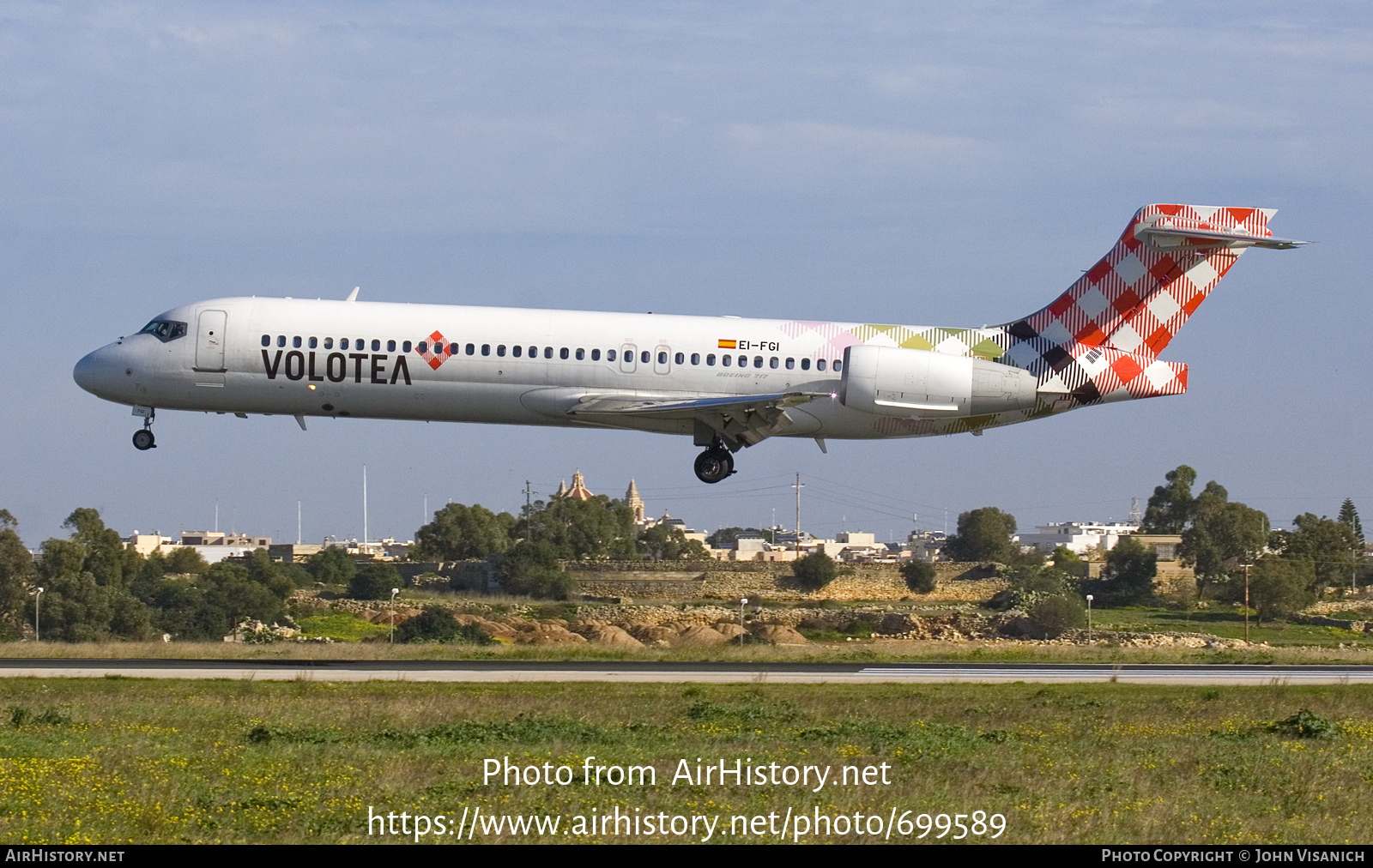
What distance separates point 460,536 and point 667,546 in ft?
51.9

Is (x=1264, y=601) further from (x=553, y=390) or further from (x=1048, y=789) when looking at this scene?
(x=1048, y=789)

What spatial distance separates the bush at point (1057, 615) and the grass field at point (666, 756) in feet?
125

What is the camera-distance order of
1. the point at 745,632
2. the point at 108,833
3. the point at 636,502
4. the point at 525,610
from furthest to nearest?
1. the point at 636,502
2. the point at 525,610
3. the point at 745,632
4. the point at 108,833

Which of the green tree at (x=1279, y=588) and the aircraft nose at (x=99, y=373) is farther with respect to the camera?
the green tree at (x=1279, y=588)

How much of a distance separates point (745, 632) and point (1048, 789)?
3929 centimetres

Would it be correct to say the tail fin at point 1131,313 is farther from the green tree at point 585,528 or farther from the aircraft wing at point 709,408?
the green tree at point 585,528

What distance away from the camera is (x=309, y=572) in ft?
305

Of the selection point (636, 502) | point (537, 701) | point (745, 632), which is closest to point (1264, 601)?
point (745, 632)

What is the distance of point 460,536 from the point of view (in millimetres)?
111125

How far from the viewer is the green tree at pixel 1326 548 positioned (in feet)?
315

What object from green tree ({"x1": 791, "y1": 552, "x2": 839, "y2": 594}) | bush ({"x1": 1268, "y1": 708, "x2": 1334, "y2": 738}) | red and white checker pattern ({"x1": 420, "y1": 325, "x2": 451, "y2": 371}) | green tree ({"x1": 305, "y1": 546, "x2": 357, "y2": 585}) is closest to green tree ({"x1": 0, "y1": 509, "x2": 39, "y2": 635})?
green tree ({"x1": 305, "y1": 546, "x2": 357, "y2": 585})

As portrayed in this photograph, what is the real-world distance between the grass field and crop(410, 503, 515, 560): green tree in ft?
261

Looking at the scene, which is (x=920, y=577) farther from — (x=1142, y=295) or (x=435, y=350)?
(x=435, y=350)

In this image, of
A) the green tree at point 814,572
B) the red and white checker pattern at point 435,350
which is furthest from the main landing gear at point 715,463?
the green tree at point 814,572
